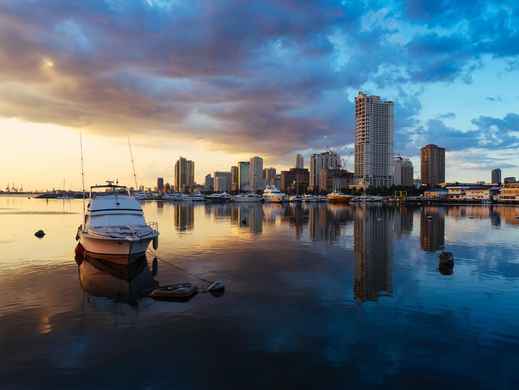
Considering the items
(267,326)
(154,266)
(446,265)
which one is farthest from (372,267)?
(154,266)

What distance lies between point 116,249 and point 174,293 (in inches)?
411

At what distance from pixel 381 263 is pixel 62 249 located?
123 feet

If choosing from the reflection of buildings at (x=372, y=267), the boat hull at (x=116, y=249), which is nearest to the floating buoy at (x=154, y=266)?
the boat hull at (x=116, y=249)

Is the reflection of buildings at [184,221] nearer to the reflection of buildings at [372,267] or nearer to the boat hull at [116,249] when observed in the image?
the reflection of buildings at [372,267]

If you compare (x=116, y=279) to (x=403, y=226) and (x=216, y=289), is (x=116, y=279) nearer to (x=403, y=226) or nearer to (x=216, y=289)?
(x=216, y=289)

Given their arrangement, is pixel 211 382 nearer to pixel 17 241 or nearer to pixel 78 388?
pixel 78 388

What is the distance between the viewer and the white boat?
32250 millimetres

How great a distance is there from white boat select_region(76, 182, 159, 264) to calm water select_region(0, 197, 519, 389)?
5.64 feet

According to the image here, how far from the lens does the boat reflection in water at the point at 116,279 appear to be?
26031mm

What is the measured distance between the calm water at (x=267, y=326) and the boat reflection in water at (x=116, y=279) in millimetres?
165

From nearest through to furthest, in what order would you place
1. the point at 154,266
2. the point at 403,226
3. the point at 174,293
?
the point at 174,293 < the point at 154,266 < the point at 403,226

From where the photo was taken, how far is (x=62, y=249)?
46.6m

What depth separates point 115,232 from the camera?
33.4m

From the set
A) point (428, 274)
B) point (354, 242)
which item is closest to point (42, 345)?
point (428, 274)
